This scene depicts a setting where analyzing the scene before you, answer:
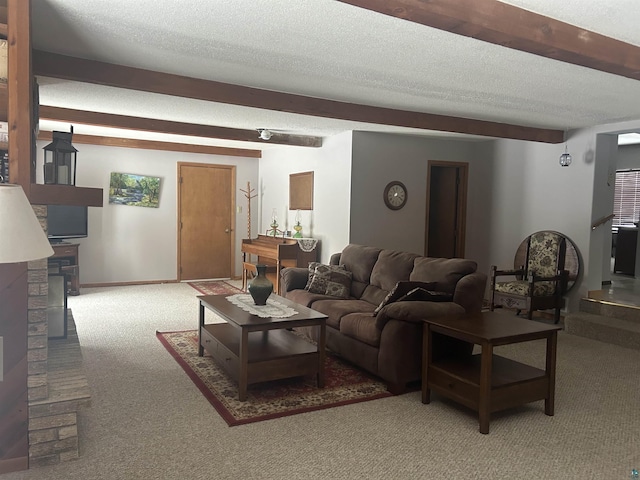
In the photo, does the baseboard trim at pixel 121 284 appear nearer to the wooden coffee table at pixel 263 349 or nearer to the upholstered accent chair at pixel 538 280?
the wooden coffee table at pixel 263 349

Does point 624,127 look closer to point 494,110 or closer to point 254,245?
point 494,110

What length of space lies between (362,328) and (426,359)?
609mm

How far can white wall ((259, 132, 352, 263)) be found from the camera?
6.30 meters

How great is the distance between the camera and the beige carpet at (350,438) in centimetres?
242

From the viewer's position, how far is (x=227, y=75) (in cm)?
378

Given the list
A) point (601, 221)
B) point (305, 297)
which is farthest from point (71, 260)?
point (601, 221)

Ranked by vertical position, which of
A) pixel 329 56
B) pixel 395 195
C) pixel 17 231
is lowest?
pixel 17 231

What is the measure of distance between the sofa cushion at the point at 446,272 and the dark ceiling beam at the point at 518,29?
1.65 m

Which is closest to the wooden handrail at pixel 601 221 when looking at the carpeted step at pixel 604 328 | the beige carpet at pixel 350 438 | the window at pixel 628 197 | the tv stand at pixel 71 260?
the carpeted step at pixel 604 328

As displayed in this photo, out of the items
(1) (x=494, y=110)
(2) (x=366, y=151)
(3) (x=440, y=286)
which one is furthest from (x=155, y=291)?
(1) (x=494, y=110)

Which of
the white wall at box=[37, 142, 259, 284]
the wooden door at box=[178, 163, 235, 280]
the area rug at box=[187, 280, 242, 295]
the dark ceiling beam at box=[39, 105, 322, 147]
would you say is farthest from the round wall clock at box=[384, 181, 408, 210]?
the white wall at box=[37, 142, 259, 284]

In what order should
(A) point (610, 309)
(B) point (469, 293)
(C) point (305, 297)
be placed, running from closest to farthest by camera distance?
(B) point (469, 293), (C) point (305, 297), (A) point (610, 309)

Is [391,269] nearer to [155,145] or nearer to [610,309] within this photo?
[610,309]

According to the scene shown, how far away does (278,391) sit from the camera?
3408 millimetres
